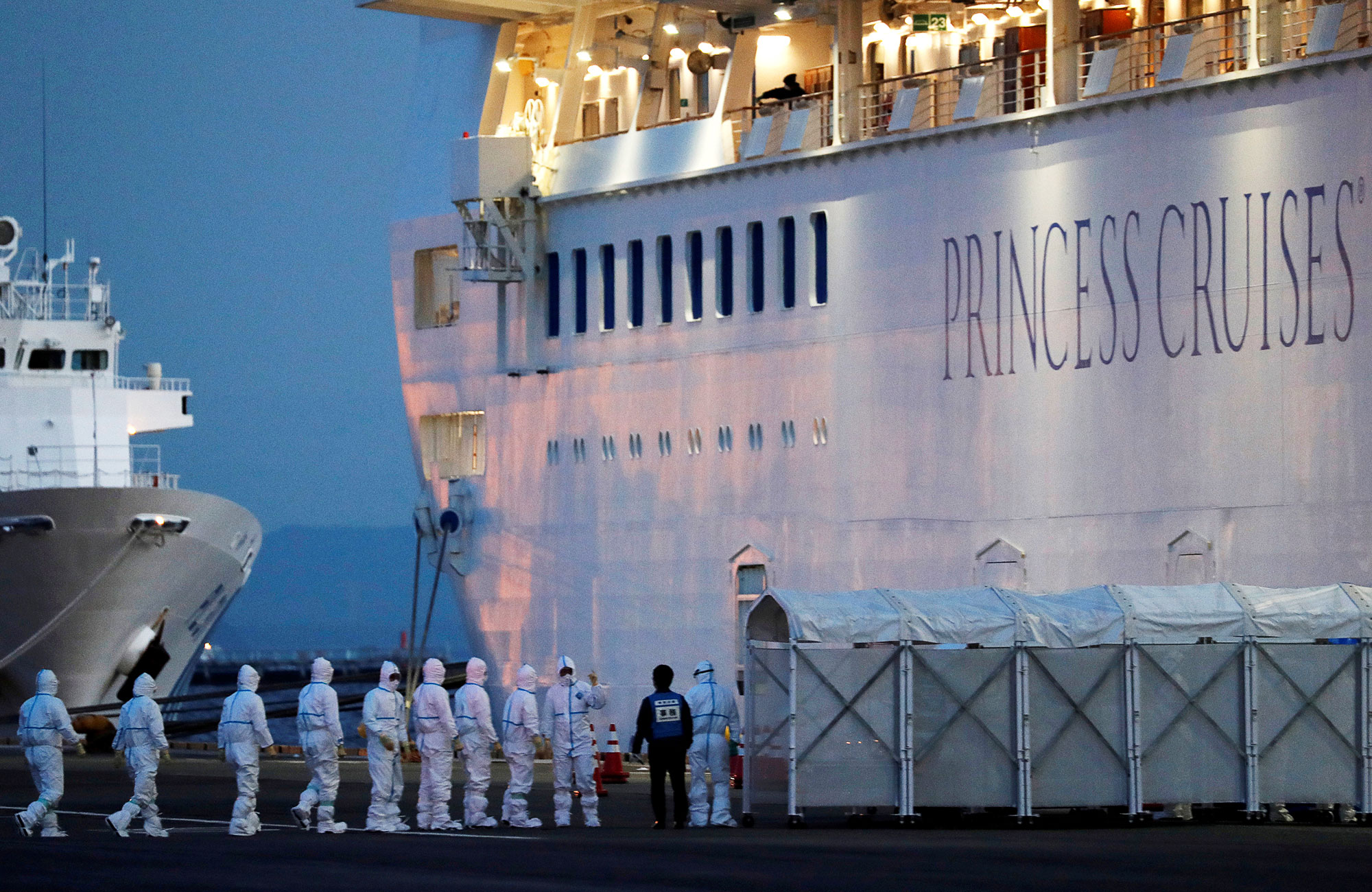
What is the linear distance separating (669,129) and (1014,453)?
809cm

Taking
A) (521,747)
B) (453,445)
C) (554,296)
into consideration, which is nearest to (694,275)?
(554,296)

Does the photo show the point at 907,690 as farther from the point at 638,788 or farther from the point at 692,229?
the point at 692,229

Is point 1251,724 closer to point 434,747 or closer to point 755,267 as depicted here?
point 434,747

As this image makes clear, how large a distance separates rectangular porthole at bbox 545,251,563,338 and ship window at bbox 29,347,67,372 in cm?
1645

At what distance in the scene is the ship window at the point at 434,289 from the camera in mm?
38469

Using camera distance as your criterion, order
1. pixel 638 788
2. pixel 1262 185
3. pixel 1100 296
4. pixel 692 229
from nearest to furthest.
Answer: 1. pixel 1262 185
2. pixel 1100 296
3. pixel 638 788
4. pixel 692 229

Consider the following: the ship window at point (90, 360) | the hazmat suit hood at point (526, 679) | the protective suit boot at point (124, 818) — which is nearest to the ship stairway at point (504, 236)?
the hazmat suit hood at point (526, 679)

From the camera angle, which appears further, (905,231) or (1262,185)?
(905,231)

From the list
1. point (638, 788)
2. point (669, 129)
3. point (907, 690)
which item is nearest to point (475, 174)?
point (669, 129)

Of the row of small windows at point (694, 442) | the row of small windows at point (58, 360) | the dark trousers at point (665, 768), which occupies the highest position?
the row of small windows at point (58, 360)

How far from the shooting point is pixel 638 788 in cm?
2977

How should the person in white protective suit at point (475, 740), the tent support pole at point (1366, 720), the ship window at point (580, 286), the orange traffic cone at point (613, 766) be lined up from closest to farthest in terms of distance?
the tent support pole at point (1366, 720) < the person in white protective suit at point (475, 740) < the orange traffic cone at point (613, 766) < the ship window at point (580, 286)

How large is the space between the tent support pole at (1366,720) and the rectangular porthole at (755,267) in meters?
12.1

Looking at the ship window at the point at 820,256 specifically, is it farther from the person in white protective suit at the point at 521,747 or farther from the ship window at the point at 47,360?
the ship window at the point at 47,360
